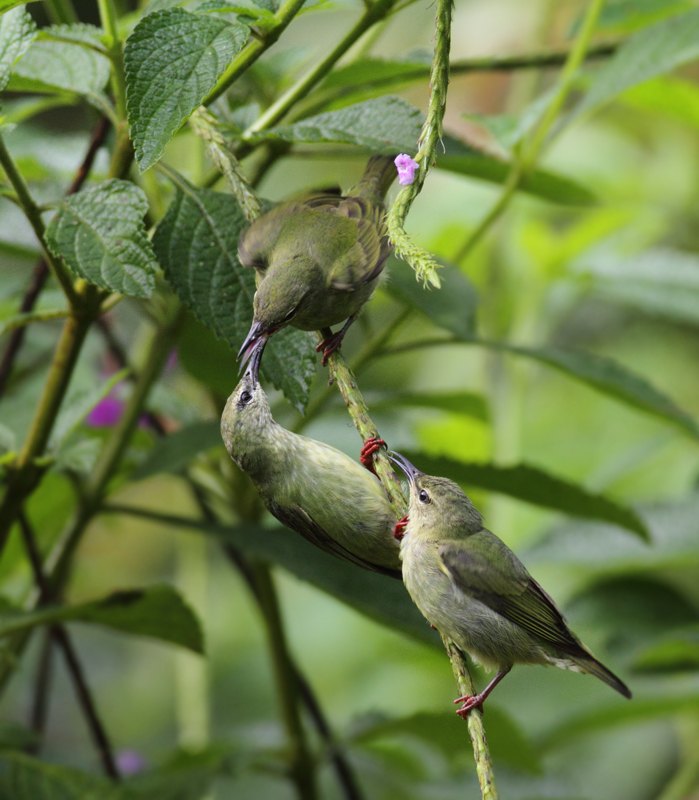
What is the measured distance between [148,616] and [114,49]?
3.10 ft

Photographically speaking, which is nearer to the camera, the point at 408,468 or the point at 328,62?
the point at 328,62

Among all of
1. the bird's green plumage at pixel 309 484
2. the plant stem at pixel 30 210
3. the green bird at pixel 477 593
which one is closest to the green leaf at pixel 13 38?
the plant stem at pixel 30 210

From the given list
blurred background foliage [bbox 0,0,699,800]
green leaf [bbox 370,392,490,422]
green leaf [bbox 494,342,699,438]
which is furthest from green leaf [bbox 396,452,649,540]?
green leaf [bbox 370,392,490,422]

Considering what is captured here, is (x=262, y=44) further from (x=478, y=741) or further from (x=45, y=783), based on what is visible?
(x=45, y=783)

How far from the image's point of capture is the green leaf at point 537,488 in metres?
1.63

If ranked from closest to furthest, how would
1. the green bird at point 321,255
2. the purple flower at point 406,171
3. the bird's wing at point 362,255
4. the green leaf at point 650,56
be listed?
the purple flower at point 406,171, the green bird at point 321,255, the bird's wing at point 362,255, the green leaf at point 650,56

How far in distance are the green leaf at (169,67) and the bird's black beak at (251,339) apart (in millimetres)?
261

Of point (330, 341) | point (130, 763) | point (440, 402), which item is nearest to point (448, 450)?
point (440, 402)

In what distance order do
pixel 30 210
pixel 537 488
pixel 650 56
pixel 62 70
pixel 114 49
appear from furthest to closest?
1. pixel 650 56
2. pixel 537 488
3. pixel 62 70
4. pixel 114 49
5. pixel 30 210

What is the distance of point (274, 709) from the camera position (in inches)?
173

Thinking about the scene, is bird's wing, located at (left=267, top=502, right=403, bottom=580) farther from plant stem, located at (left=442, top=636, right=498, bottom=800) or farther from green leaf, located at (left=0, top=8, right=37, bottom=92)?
green leaf, located at (left=0, top=8, right=37, bottom=92)

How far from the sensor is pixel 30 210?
43.2 inches

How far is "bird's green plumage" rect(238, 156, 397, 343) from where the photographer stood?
1.29 metres

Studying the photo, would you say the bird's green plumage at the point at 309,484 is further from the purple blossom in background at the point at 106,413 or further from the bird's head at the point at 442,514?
the purple blossom in background at the point at 106,413
